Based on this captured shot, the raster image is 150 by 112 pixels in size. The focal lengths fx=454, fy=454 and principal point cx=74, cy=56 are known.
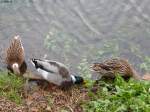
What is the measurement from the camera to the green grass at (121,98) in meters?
5.82

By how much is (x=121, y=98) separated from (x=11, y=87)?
1.60 meters

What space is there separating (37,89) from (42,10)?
3.06 m

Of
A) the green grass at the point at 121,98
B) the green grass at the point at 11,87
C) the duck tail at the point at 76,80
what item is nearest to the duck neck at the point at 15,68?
the green grass at the point at 11,87

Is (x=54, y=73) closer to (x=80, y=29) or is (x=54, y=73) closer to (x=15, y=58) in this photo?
(x=15, y=58)

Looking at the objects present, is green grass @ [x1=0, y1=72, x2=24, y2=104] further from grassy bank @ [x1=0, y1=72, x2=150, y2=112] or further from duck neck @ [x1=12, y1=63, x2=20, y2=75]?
duck neck @ [x1=12, y1=63, x2=20, y2=75]

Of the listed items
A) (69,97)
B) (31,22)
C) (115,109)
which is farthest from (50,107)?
(31,22)

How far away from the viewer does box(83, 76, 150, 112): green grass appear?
229 inches

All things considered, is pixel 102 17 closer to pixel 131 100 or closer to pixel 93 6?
pixel 93 6

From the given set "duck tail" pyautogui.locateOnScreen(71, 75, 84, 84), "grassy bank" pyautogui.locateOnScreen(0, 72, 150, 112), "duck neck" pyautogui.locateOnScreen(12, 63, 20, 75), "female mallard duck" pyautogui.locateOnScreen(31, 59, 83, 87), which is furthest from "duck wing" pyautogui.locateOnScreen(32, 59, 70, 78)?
"duck neck" pyautogui.locateOnScreen(12, 63, 20, 75)

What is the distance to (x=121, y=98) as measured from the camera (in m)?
6.02

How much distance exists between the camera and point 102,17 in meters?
9.12

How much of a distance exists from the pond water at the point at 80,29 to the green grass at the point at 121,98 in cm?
158

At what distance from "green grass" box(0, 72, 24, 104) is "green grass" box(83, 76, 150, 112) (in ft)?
3.15

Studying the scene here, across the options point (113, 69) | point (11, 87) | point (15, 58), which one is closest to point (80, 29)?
point (15, 58)
